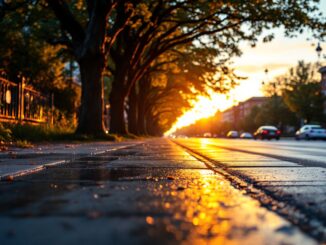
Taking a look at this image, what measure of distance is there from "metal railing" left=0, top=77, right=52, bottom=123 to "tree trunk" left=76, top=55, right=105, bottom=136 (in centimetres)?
240

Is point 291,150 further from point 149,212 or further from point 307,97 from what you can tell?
point 307,97

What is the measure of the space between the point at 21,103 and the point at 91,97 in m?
2.74

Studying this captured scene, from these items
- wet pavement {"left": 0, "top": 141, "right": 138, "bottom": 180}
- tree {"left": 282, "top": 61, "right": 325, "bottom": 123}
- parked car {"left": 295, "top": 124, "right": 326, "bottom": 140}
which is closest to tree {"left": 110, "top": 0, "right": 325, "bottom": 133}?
wet pavement {"left": 0, "top": 141, "right": 138, "bottom": 180}

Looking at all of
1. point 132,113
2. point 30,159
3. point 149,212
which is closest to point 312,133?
point 132,113

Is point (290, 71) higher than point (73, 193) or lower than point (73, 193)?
higher

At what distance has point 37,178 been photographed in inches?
139

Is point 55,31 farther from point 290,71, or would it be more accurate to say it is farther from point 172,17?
point 290,71

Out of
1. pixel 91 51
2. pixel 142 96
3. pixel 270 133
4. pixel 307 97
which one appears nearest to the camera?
pixel 91 51

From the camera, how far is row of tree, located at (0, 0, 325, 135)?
667 inches

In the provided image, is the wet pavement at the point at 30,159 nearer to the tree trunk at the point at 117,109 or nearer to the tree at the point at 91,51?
the tree at the point at 91,51

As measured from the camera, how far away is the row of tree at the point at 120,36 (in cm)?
1694

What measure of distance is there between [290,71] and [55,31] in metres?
57.8

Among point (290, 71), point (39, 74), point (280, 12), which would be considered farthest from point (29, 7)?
point (290, 71)

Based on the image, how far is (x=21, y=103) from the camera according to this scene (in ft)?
56.1
